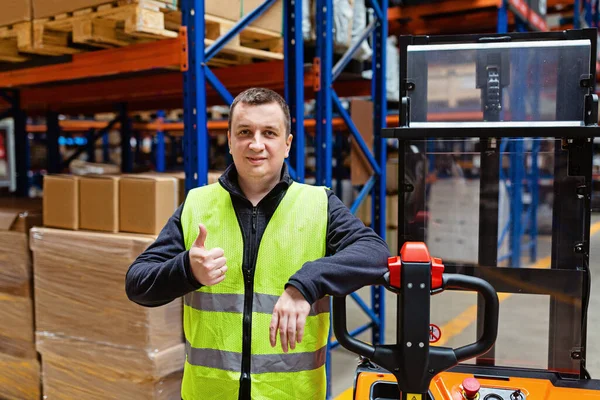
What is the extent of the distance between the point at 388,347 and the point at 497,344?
2.42ft

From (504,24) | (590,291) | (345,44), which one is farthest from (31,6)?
(504,24)

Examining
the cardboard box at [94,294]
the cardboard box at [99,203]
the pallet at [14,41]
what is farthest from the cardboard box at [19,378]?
the pallet at [14,41]

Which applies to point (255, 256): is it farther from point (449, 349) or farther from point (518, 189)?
point (518, 189)

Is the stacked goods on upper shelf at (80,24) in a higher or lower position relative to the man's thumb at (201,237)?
higher

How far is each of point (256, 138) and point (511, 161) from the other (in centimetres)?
90

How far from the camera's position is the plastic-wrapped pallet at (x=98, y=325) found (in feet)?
11.0

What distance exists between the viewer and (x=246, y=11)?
11.7 ft

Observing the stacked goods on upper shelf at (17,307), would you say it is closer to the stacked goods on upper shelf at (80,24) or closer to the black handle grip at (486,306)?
the stacked goods on upper shelf at (80,24)

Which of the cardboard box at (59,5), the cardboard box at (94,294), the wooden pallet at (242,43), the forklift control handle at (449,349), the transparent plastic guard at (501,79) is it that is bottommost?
the cardboard box at (94,294)

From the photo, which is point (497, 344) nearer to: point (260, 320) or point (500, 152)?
point (500, 152)

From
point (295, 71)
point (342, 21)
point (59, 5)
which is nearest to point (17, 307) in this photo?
point (59, 5)

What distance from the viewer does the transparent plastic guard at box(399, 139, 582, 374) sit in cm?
186

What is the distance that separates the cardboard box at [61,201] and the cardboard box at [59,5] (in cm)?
101

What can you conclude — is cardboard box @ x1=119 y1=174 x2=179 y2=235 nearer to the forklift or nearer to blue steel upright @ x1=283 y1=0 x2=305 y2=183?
blue steel upright @ x1=283 y1=0 x2=305 y2=183
